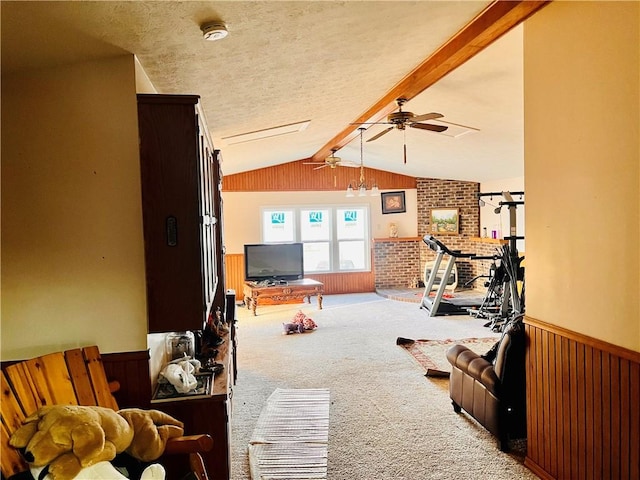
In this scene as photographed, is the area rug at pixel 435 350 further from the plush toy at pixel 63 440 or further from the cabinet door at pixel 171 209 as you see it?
the plush toy at pixel 63 440

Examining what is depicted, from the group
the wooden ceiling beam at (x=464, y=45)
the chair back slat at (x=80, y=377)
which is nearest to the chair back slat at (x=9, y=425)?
the chair back slat at (x=80, y=377)

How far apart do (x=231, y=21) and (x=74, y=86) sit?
2.57ft

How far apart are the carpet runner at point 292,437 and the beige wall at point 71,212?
1.22 m

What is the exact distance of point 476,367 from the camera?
10.7 feet

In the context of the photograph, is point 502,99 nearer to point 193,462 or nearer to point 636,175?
point 636,175

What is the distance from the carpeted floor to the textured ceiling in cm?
238

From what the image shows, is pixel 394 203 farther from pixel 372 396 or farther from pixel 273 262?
pixel 372 396

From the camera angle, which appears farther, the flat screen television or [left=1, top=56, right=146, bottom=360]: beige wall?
the flat screen television

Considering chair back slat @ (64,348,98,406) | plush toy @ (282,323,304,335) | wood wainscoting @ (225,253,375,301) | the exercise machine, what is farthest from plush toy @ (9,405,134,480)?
wood wainscoting @ (225,253,375,301)

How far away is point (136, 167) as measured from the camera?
2193mm

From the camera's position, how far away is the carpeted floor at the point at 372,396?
2.83 m

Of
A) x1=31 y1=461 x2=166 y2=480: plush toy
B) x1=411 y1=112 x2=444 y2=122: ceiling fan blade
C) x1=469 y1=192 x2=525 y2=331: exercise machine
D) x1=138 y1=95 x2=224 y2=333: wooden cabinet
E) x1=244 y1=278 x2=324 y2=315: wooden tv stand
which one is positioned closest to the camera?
x1=31 y1=461 x2=166 y2=480: plush toy

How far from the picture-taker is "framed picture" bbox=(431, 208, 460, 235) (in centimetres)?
964

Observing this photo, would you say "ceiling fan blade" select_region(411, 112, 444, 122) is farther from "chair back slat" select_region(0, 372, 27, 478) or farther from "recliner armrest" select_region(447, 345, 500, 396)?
"chair back slat" select_region(0, 372, 27, 478)
